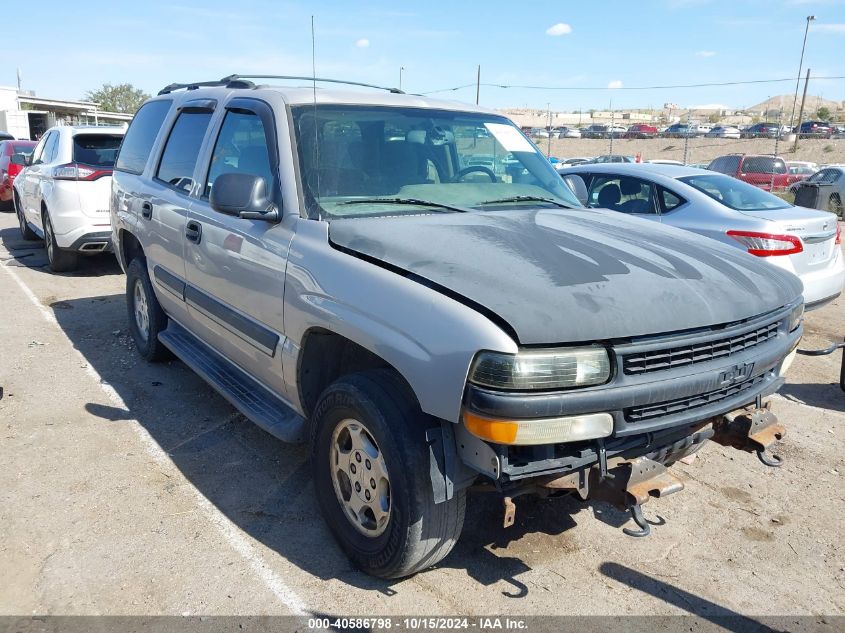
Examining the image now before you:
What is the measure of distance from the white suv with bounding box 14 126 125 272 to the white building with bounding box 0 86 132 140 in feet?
111

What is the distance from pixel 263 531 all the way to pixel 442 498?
1.24 metres

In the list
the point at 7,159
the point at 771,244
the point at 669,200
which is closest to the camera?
the point at 771,244

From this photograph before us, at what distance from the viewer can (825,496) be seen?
387 centimetres

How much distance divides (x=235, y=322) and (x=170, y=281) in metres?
1.22

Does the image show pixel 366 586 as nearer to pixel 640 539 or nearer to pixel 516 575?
pixel 516 575

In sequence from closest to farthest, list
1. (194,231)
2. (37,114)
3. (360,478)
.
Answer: (360,478) < (194,231) < (37,114)

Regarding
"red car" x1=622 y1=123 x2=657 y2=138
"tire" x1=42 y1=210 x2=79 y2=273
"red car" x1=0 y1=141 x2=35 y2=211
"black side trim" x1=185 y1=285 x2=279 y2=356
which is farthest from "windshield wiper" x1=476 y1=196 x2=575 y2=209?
"red car" x1=622 y1=123 x2=657 y2=138

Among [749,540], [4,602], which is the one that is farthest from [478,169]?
[4,602]

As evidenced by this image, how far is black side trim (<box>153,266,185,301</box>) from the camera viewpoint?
4.63 metres

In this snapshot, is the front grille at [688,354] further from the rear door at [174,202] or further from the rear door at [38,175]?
the rear door at [38,175]

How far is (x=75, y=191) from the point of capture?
853 centimetres

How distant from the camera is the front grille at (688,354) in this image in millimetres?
2536

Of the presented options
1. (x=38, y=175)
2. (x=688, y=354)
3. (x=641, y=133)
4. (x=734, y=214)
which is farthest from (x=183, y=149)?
(x=641, y=133)

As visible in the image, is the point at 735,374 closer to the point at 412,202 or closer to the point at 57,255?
the point at 412,202
